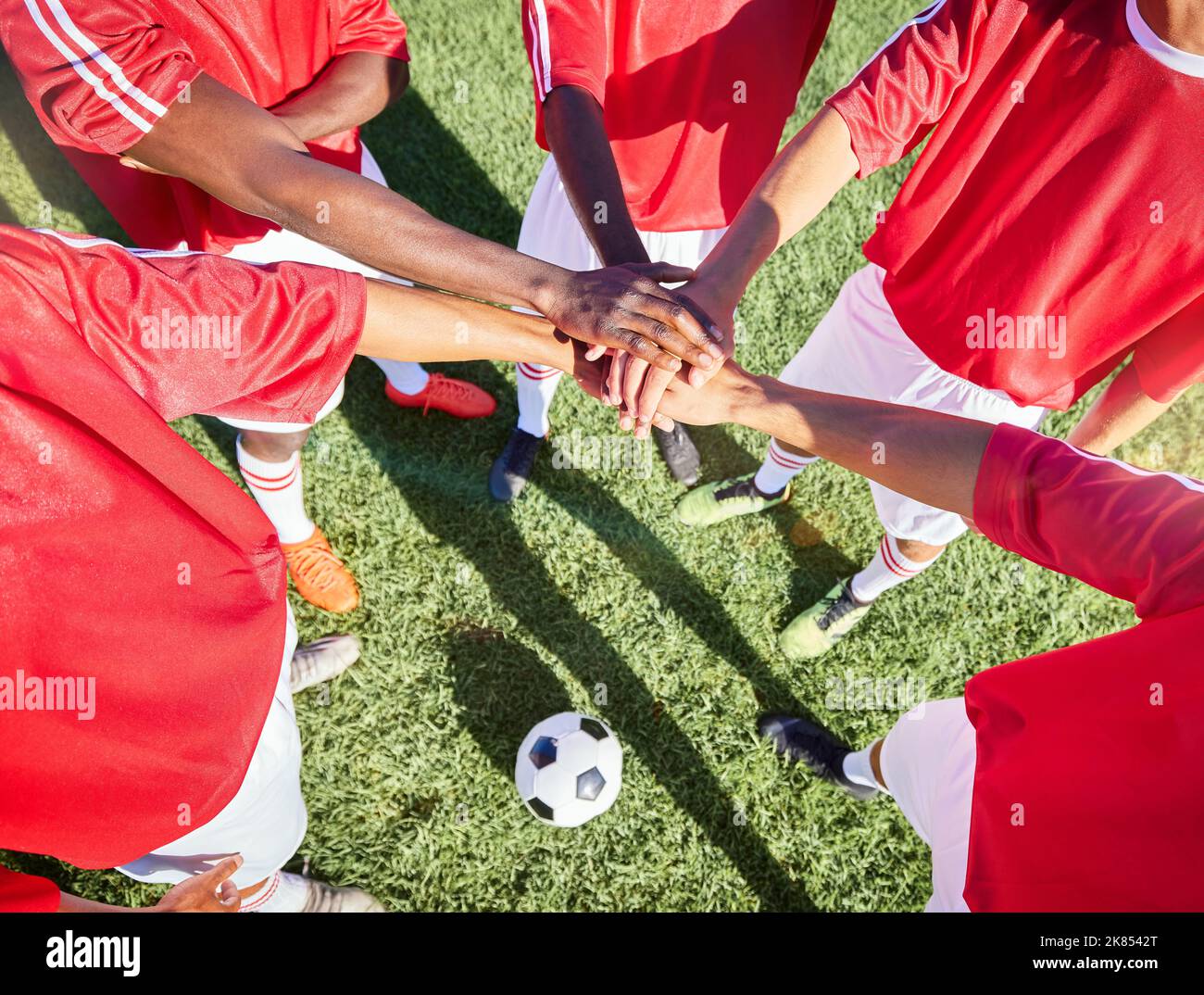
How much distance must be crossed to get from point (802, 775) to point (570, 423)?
6.05 ft

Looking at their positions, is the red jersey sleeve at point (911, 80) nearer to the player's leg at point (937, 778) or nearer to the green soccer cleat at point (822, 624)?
the player's leg at point (937, 778)

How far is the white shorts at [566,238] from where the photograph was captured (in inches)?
105

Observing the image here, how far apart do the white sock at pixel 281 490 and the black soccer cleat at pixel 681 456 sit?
1585 mm

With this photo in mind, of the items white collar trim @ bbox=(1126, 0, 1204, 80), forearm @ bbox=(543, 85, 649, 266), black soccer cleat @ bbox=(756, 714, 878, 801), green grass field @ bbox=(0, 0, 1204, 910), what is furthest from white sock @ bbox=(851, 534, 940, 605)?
white collar trim @ bbox=(1126, 0, 1204, 80)

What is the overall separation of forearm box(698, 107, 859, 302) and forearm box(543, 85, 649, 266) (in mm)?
231

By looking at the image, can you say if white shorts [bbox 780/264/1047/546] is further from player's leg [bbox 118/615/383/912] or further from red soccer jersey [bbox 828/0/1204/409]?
player's leg [bbox 118/615/383/912]

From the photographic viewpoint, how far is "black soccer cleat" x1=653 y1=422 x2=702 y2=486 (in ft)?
12.3

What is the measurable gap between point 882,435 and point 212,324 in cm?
149

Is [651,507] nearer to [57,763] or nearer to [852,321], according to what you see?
[852,321]

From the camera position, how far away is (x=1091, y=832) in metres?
1.51

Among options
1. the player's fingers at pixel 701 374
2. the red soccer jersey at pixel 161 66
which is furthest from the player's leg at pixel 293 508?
the player's fingers at pixel 701 374

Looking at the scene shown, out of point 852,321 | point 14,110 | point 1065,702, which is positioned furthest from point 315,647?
point 14,110

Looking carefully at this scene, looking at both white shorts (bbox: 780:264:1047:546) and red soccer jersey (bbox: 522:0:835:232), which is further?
white shorts (bbox: 780:264:1047:546)

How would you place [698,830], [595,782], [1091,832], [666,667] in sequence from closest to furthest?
[1091,832], [595,782], [698,830], [666,667]
